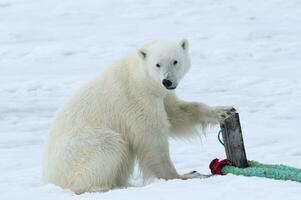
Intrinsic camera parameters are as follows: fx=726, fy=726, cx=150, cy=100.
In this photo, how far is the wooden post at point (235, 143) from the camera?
504cm

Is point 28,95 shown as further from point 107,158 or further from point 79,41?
point 107,158

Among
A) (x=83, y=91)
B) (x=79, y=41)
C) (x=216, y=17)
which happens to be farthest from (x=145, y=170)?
(x=216, y=17)

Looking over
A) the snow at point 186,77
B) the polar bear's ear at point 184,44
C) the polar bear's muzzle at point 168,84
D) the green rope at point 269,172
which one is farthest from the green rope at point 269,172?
the polar bear's ear at point 184,44

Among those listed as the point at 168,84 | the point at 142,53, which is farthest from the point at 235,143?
the point at 142,53

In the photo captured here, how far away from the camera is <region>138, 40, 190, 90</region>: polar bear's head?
16.4 ft

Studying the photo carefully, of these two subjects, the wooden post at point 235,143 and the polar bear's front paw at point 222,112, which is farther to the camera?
the polar bear's front paw at point 222,112

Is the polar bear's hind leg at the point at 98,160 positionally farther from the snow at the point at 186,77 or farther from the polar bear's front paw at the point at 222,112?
the polar bear's front paw at the point at 222,112

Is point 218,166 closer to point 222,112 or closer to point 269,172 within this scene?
point 222,112

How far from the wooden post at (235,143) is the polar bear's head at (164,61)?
487 mm

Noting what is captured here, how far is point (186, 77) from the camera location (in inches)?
398

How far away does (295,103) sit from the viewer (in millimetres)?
8383

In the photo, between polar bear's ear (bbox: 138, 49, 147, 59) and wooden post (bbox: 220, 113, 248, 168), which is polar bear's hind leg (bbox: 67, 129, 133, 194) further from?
wooden post (bbox: 220, 113, 248, 168)

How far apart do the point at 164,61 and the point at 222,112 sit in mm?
573

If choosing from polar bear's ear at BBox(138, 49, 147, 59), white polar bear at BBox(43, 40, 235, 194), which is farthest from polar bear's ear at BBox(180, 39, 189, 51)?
polar bear's ear at BBox(138, 49, 147, 59)
